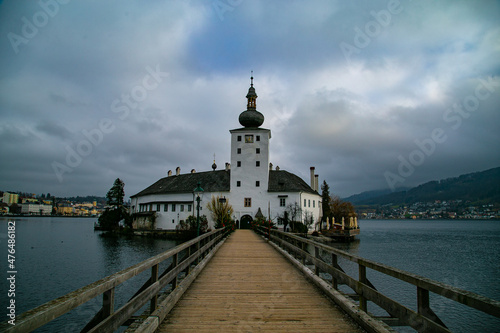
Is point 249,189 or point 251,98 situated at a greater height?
point 251,98

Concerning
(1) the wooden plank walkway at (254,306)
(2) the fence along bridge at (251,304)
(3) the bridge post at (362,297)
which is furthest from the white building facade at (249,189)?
(3) the bridge post at (362,297)

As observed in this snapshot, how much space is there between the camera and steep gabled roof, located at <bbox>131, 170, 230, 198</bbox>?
50250mm

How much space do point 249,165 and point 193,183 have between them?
11498 mm

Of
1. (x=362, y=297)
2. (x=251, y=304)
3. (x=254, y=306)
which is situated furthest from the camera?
(x=251, y=304)

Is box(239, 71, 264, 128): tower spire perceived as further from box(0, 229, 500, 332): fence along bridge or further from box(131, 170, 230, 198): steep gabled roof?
box(0, 229, 500, 332): fence along bridge

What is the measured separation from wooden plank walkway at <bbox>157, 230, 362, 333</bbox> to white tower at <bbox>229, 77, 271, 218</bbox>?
3725 cm

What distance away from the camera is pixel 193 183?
53375 millimetres

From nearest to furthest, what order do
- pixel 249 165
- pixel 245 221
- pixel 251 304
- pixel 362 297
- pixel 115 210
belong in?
pixel 362 297, pixel 251 304, pixel 245 221, pixel 249 165, pixel 115 210

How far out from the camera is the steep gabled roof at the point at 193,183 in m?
50.2

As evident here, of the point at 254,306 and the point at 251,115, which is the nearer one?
the point at 254,306

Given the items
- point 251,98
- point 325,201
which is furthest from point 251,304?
point 325,201

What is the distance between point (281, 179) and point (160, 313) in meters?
44.8

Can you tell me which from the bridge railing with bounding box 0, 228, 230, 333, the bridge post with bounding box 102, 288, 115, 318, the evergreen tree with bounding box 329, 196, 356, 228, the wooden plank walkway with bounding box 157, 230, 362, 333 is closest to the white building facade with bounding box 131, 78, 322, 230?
the evergreen tree with bounding box 329, 196, 356, 228

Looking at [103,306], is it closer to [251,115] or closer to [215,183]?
[251,115]
